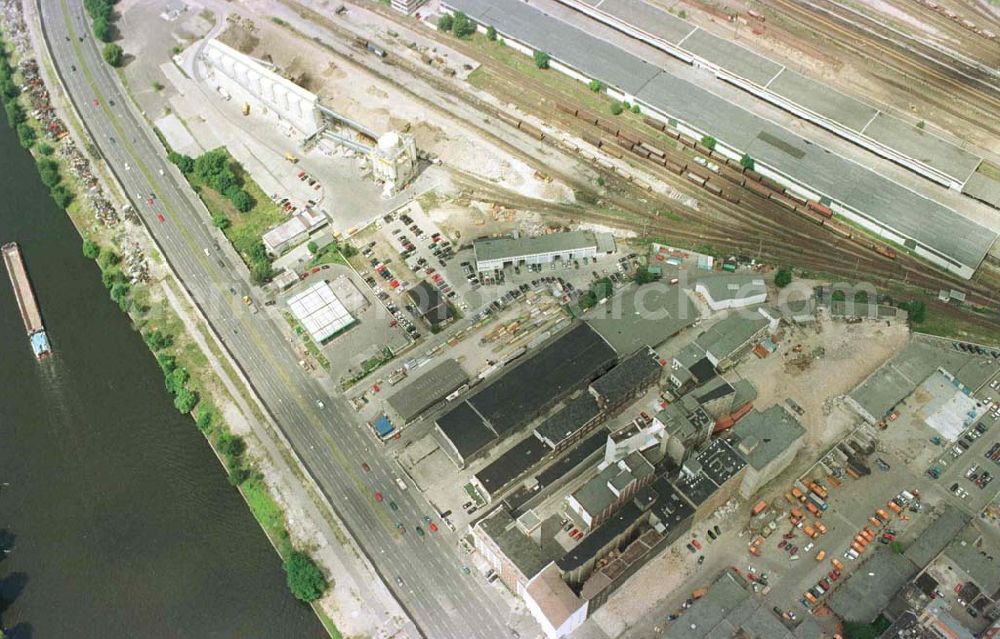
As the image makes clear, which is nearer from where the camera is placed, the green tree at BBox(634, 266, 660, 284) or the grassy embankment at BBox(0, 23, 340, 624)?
the grassy embankment at BBox(0, 23, 340, 624)

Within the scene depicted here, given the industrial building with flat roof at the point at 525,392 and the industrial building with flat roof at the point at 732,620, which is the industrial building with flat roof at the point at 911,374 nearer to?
the industrial building with flat roof at the point at 732,620

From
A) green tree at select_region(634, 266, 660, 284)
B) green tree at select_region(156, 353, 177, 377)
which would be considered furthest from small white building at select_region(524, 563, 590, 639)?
green tree at select_region(156, 353, 177, 377)

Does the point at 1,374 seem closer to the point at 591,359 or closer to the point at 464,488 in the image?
the point at 464,488

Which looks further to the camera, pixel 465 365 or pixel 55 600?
pixel 465 365

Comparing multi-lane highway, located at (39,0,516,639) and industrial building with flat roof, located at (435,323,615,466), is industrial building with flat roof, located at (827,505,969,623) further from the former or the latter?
industrial building with flat roof, located at (435,323,615,466)

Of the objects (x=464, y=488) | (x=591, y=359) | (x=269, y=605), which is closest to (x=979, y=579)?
(x=591, y=359)

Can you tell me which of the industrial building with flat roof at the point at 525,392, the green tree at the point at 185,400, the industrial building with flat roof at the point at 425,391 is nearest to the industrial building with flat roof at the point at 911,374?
the industrial building with flat roof at the point at 525,392

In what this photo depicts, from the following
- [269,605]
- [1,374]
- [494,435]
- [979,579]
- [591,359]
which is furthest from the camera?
[1,374]
